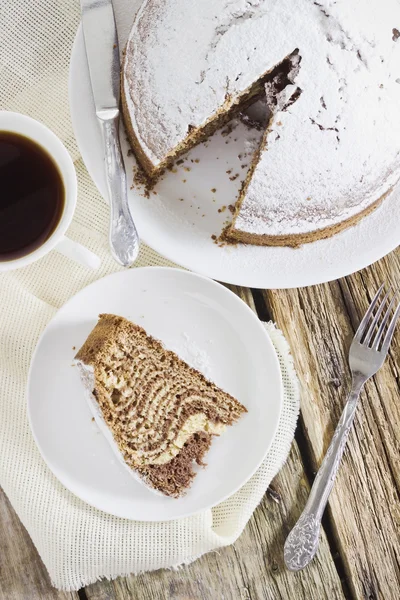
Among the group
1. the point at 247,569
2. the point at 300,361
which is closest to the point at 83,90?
the point at 300,361

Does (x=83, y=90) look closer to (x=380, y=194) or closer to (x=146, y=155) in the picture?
(x=146, y=155)

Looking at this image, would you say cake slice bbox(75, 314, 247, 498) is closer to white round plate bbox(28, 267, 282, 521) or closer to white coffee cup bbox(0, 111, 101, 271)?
white round plate bbox(28, 267, 282, 521)

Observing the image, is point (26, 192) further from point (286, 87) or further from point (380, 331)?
point (380, 331)

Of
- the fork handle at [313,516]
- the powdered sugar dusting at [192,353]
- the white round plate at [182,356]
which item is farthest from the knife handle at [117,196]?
the fork handle at [313,516]

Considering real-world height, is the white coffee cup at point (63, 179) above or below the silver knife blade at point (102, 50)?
below

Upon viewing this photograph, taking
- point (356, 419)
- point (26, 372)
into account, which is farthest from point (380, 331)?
point (26, 372)

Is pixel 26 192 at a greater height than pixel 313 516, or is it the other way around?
pixel 26 192

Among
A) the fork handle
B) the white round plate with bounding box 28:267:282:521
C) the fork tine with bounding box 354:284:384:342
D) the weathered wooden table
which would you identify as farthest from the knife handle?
the fork handle

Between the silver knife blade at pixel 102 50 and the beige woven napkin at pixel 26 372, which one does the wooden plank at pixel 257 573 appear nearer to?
the beige woven napkin at pixel 26 372
